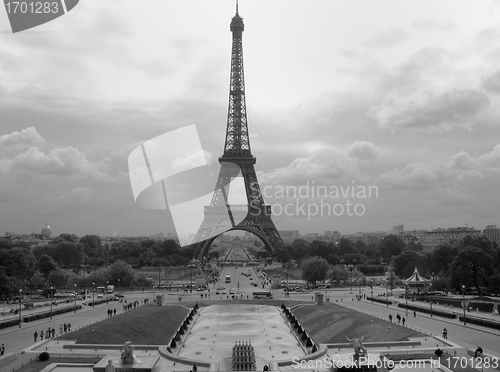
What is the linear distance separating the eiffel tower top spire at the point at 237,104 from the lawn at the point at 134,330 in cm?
6556

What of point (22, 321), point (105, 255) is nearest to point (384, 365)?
point (22, 321)

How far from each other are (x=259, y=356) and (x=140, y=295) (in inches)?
1797

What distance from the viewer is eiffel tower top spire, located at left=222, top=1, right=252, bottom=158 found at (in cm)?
11662

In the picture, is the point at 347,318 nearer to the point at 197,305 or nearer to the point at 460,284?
the point at 197,305

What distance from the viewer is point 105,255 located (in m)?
158

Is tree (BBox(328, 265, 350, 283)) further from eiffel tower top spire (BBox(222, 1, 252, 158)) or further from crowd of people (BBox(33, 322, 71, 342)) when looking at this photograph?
crowd of people (BBox(33, 322, 71, 342))

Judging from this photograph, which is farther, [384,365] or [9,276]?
[9,276]

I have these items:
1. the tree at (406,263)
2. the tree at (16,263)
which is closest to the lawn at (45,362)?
the tree at (16,263)

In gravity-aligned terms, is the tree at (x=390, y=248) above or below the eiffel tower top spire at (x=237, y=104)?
below

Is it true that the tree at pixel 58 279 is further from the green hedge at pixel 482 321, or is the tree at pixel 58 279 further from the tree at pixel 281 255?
the green hedge at pixel 482 321

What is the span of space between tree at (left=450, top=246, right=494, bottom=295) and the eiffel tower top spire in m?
55.2

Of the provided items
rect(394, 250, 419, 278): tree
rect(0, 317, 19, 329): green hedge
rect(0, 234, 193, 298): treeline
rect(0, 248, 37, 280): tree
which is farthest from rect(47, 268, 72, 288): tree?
rect(394, 250, 419, 278): tree

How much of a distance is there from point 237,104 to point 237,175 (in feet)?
48.8

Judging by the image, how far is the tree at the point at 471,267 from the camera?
2830 inches
